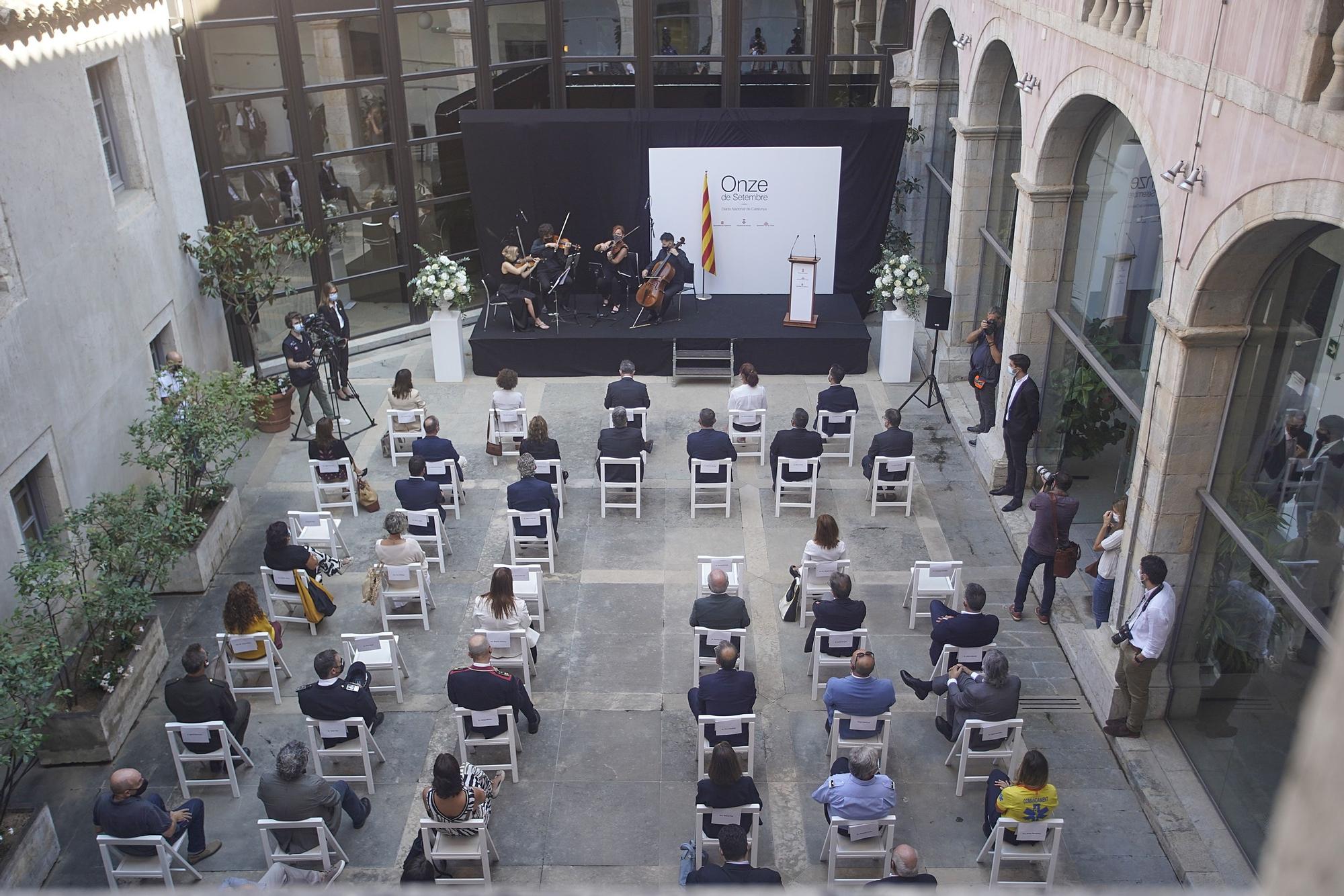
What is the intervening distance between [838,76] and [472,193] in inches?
235

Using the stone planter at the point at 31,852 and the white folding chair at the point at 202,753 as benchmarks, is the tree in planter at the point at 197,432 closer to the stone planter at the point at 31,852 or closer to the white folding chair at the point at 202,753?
the white folding chair at the point at 202,753

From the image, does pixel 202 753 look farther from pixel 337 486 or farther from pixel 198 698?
pixel 337 486

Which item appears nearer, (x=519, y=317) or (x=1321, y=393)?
(x=1321, y=393)

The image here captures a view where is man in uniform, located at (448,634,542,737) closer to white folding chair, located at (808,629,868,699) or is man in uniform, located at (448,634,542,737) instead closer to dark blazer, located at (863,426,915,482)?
white folding chair, located at (808,629,868,699)

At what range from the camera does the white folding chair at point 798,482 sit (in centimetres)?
1196

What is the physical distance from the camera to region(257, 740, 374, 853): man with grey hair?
7520 mm

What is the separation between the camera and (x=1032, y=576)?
10.7 metres

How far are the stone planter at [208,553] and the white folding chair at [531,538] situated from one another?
2.92 m

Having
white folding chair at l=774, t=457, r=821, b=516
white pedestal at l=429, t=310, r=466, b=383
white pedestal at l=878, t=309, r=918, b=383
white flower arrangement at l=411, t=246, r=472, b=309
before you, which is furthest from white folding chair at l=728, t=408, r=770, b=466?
white flower arrangement at l=411, t=246, r=472, b=309

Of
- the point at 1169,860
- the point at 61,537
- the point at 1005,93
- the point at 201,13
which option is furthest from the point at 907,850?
the point at 201,13

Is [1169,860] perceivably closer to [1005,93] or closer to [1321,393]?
[1321,393]

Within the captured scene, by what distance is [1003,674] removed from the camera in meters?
8.23

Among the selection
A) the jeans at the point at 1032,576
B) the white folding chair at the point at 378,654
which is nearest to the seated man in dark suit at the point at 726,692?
Result: the white folding chair at the point at 378,654

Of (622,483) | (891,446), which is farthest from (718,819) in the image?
(891,446)
